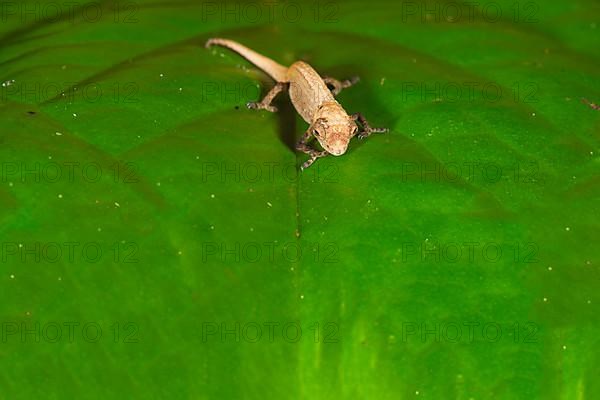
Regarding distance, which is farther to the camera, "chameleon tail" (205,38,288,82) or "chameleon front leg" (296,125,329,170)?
"chameleon tail" (205,38,288,82)

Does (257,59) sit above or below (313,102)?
above

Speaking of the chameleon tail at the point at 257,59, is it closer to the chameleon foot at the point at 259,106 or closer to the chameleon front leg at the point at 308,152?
the chameleon foot at the point at 259,106

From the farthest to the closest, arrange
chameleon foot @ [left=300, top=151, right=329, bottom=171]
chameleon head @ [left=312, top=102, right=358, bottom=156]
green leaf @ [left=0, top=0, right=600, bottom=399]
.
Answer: chameleon head @ [left=312, top=102, right=358, bottom=156] → chameleon foot @ [left=300, top=151, right=329, bottom=171] → green leaf @ [left=0, top=0, right=600, bottom=399]

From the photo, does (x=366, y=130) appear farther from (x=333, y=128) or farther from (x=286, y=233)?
(x=286, y=233)

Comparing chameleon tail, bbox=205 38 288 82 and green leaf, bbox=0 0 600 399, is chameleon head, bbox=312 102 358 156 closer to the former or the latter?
green leaf, bbox=0 0 600 399

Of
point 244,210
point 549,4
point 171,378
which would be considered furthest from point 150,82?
point 549,4

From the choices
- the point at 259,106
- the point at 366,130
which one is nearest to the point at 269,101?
the point at 259,106

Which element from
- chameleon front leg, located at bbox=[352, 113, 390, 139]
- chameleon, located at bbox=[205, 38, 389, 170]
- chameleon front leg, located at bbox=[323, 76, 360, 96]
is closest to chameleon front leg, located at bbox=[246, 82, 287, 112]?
chameleon, located at bbox=[205, 38, 389, 170]

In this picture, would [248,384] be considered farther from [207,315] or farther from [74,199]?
[74,199]
